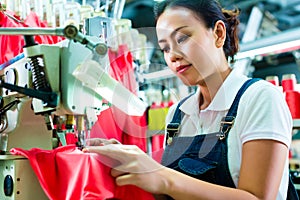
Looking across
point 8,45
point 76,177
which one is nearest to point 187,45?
point 76,177

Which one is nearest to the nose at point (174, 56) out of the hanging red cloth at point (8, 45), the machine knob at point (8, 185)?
the machine knob at point (8, 185)

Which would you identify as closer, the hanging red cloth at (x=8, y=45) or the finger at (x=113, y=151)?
the finger at (x=113, y=151)

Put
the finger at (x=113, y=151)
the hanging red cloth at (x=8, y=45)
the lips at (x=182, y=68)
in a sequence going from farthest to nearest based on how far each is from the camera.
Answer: the hanging red cloth at (x=8, y=45) < the lips at (x=182, y=68) < the finger at (x=113, y=151)

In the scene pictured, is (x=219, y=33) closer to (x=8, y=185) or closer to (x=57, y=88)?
(x=57, y=88)

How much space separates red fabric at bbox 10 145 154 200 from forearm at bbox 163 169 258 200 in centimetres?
6

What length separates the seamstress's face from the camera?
3.12 ft

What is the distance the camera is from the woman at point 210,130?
2.65 feet

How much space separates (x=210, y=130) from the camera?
1138mm

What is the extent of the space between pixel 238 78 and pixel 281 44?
86cm

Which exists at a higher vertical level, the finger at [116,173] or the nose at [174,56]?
the nose at [174,56]

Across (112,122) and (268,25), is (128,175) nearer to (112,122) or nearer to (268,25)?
(112,122)

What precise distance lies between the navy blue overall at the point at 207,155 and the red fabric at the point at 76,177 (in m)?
0.27

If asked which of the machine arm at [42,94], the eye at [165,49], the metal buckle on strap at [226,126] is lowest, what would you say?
the metal buckle on strap at [226,126]

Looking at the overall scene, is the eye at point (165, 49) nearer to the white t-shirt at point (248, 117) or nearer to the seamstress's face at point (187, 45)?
the seamstress's face at point (187, 45)
